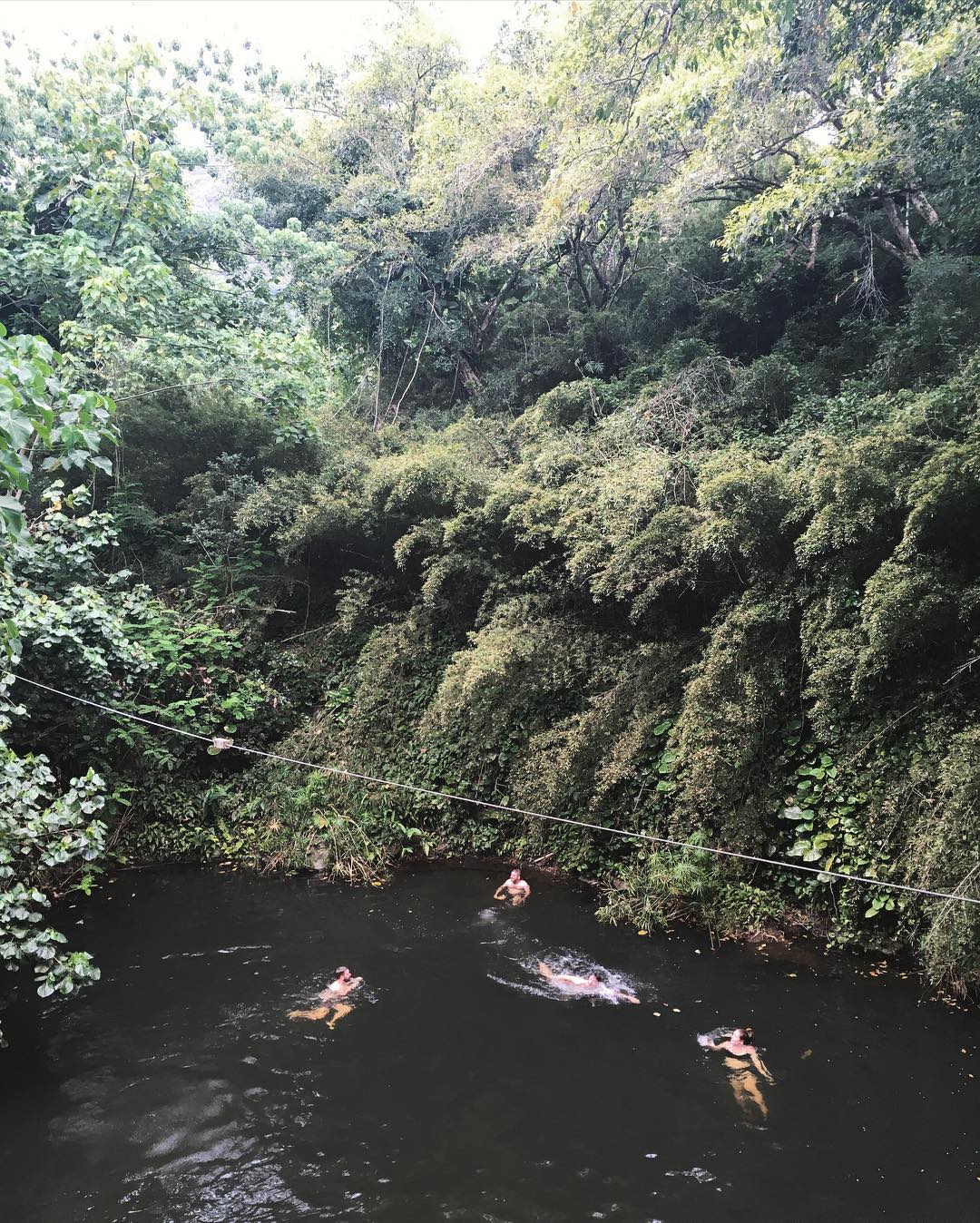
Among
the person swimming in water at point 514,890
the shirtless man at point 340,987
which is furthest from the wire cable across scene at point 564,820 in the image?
the shirtless man at point 340,987

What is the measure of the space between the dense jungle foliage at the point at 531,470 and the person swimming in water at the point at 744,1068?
1.18 metres

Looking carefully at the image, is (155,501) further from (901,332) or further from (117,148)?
(901,332)

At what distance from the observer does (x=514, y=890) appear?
6.19 metres

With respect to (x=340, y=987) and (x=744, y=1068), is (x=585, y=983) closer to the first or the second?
(x=744, y=1068)

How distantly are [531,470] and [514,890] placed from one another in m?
4.02

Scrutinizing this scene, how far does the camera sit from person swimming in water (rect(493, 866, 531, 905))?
615 cm

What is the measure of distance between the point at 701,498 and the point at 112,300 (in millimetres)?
7138

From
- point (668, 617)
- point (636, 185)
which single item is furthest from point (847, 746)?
point (636, 185)

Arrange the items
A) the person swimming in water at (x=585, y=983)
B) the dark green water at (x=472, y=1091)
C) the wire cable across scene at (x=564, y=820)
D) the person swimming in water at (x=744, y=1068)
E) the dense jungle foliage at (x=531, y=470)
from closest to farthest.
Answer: the dark green water at (x=472, y=1091), the person swimming in water at (x=744, y=1068), the wire cable across scene at (x=564, y=820), the person swimming in water at (x=585, y=983), the dense jungle foliage at (x=531, y=470)

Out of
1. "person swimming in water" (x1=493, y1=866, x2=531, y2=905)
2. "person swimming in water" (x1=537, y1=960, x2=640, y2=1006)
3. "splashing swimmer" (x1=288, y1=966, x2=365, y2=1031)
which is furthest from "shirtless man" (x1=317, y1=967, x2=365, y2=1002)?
"person swimming in water" (x1=493, y1=866, x2=531, y2=905)

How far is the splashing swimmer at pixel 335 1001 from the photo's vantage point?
4660mm

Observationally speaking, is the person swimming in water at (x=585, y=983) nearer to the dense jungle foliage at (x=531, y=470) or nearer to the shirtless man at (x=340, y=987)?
the dense jungle foliage at (x=531, y=470)

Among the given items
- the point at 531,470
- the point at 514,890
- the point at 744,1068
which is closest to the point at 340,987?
the point at 514,890

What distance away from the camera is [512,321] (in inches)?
425
